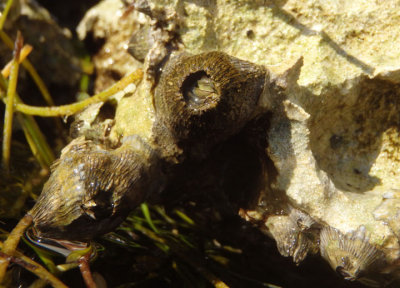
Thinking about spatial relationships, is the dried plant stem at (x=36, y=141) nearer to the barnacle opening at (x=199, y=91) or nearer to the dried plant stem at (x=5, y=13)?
the dried plant stem at (x=5, y=13)

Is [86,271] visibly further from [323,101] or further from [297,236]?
[323,101]

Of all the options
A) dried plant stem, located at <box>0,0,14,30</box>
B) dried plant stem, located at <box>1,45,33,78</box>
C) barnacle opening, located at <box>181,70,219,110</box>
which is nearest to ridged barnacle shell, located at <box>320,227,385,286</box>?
barnacle opening, located at <box>181,70,219,110</box>

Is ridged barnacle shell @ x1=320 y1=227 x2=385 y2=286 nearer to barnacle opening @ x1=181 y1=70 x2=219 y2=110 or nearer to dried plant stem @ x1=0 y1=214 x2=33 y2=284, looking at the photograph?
barnacle opening @ x1=181 y1=70 x2=219 y2=110

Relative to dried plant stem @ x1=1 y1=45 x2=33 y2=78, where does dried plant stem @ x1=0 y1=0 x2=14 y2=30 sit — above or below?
above

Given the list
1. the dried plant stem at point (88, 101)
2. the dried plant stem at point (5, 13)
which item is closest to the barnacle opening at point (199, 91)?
the dried plant stem at point (88, 101)

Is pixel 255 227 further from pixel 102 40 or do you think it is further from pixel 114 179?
A: pixel 102 40

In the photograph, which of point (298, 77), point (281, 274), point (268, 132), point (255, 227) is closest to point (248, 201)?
point (255, 227)
